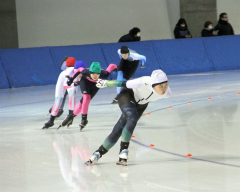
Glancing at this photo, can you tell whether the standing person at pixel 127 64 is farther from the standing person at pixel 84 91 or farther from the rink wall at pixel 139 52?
the rink wall at pixel 139 52

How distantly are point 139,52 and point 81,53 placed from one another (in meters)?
2.01

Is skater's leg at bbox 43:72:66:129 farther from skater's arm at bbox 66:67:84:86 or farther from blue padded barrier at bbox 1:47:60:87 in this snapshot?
blue padded barrier at bbox 1:47:60:87

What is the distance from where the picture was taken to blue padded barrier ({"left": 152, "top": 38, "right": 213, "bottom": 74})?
1591 cm

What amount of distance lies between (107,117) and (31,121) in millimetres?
1364

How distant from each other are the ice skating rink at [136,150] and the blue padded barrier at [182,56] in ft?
18.5

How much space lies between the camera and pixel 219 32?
17.3 meters

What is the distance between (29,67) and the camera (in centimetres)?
1380

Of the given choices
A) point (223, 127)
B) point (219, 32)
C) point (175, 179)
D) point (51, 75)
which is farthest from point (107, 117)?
point (219, 32)

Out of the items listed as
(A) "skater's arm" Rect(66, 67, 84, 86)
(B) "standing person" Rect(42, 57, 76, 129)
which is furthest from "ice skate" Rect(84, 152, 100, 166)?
(B) "standing person" Rect(42, 57, 76, 129)

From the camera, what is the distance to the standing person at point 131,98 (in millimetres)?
4824

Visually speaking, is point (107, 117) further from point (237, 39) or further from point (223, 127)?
point (237, 39)

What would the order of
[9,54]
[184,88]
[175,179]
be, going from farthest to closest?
[9,54]
[184,88]
[175,179]

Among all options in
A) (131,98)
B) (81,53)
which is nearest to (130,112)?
(131,98)

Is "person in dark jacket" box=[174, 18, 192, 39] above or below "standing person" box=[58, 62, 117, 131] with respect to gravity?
above
